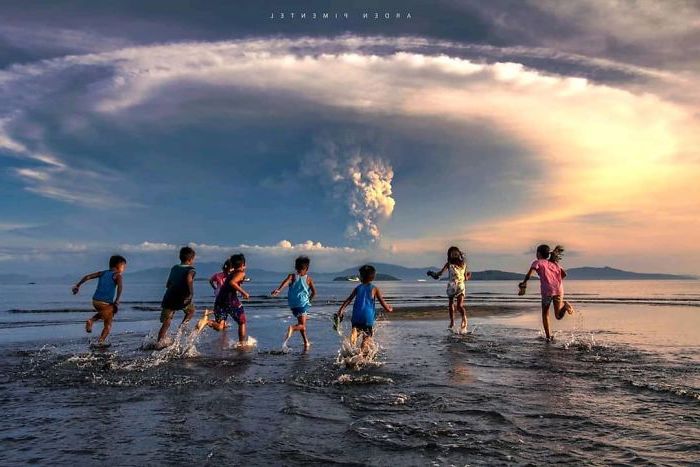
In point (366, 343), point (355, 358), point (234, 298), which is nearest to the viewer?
point (355, 358)

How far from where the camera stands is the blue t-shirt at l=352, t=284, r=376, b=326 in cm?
1072

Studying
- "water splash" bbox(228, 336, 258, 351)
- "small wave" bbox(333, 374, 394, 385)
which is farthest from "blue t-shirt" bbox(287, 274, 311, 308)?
"small wave" bbox(333, 374, 394, 385)

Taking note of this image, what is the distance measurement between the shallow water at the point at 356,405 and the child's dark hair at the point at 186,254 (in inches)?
89.2

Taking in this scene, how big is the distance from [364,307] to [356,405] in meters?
4.14

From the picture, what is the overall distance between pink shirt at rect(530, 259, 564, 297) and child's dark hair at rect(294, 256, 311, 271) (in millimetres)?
6374

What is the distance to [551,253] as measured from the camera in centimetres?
1456

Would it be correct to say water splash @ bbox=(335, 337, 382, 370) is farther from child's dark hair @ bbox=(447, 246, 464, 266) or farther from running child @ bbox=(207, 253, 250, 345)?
child's dark hair @ bbox=(447, 246, 464, 266)

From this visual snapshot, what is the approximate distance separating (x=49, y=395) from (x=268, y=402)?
3227 mm


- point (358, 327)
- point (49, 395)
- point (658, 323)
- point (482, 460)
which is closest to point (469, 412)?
point (482, 460)

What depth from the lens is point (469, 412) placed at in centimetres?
622

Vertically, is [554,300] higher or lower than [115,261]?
lower

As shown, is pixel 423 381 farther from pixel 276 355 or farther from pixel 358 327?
pixel 276 355

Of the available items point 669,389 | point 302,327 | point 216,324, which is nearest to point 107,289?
point 216,324

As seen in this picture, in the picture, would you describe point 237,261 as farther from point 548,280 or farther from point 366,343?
point 548,280
